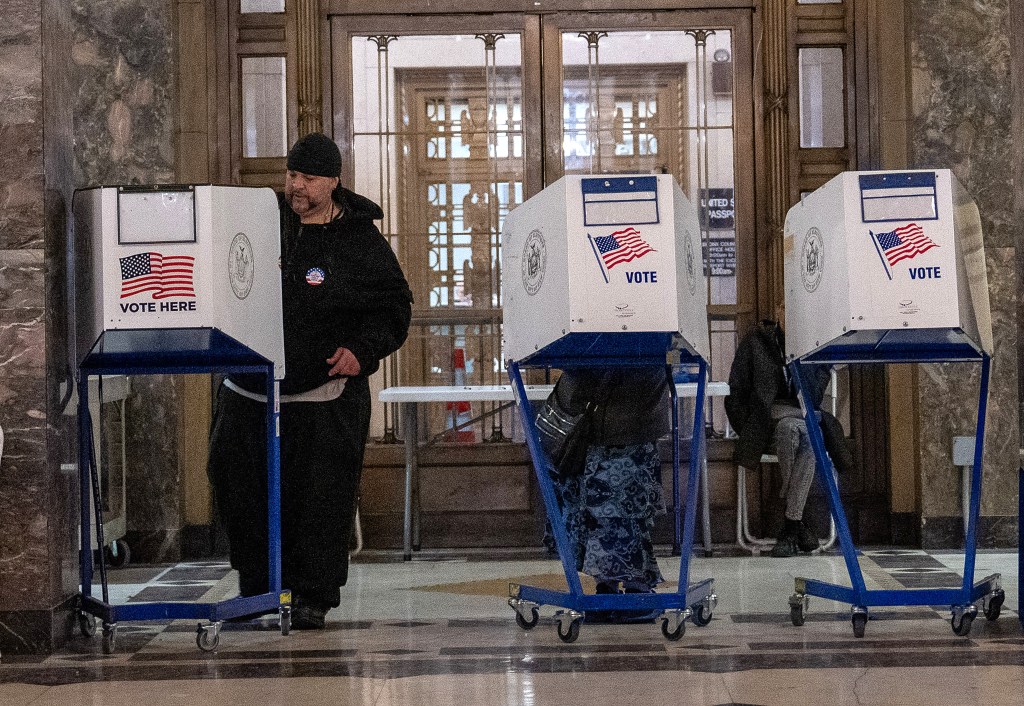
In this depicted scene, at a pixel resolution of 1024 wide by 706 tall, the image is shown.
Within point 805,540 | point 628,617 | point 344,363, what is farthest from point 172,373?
point 805,540

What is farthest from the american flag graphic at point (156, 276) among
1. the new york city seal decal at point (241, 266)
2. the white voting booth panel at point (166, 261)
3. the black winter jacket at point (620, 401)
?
the black winter jacket at point (620, 401)

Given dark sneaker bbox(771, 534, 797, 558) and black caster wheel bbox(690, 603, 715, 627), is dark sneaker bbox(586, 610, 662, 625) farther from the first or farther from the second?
dark sneaker bbox(771, 534, 797, 558)

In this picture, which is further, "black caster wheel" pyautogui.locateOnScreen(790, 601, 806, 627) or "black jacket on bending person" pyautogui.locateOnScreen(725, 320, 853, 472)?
"black jacket on bending person" pyautogui.locateOnScreen(725, 320, 853, 472)

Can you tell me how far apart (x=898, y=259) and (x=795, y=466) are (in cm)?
231

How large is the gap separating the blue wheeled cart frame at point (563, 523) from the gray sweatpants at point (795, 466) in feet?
5.94

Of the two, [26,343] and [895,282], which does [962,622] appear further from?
[26,343]

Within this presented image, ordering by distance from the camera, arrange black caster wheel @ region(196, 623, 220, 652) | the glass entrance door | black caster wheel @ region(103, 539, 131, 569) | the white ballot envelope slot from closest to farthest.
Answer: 1. the white ballot envelope slot
2. black caster wheel @ region(196, 623, 220, 652)
3. black caster wheel @ region(103, 539, 131, 569)
4. the glass entrance door

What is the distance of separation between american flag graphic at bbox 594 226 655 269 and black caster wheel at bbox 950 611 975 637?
1.45 meters

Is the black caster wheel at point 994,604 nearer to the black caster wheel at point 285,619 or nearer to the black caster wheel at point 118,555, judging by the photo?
the black caster wheel at point 285,619

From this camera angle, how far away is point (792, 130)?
6672 mm

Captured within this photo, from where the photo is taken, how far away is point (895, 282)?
162 inches

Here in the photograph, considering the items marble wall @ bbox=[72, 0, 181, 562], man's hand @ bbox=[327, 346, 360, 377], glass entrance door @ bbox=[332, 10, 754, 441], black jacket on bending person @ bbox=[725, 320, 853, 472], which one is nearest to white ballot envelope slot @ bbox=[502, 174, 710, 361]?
man's hand @ bbox=[327, 346, 360, 377]

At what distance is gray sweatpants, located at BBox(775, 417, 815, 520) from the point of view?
20.6 feet

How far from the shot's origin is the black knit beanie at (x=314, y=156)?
459 cm
